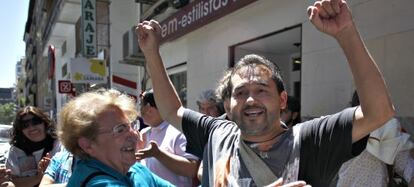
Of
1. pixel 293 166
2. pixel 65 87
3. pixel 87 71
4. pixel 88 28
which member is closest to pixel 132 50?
pixel 87 71

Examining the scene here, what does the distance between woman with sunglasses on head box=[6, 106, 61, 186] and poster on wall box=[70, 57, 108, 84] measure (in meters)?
7.55

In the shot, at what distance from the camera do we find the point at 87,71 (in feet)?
37.0

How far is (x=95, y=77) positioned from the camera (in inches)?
449

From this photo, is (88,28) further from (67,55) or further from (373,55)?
(373,55)

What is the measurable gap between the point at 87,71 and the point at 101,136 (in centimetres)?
1004

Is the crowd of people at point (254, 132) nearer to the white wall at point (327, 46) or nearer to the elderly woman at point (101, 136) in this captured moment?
the elderly woman at point (101, 136)

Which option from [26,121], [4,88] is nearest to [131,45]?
[26,121]

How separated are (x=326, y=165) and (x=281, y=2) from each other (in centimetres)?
429

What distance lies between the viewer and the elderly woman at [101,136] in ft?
5.49

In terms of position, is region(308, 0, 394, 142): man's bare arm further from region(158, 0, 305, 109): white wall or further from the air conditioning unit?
the air conditioning unit

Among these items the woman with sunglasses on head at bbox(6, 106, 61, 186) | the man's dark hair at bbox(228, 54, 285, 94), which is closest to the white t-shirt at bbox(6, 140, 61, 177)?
the woman with sunglasses on head at bbox(6, 106, 61, 186)

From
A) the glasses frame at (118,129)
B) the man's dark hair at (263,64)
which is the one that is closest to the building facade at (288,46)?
the man's dark hair at (263,64)

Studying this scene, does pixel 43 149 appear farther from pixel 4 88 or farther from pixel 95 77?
pixel 4 88

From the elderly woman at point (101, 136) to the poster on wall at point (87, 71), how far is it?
9.76 m
